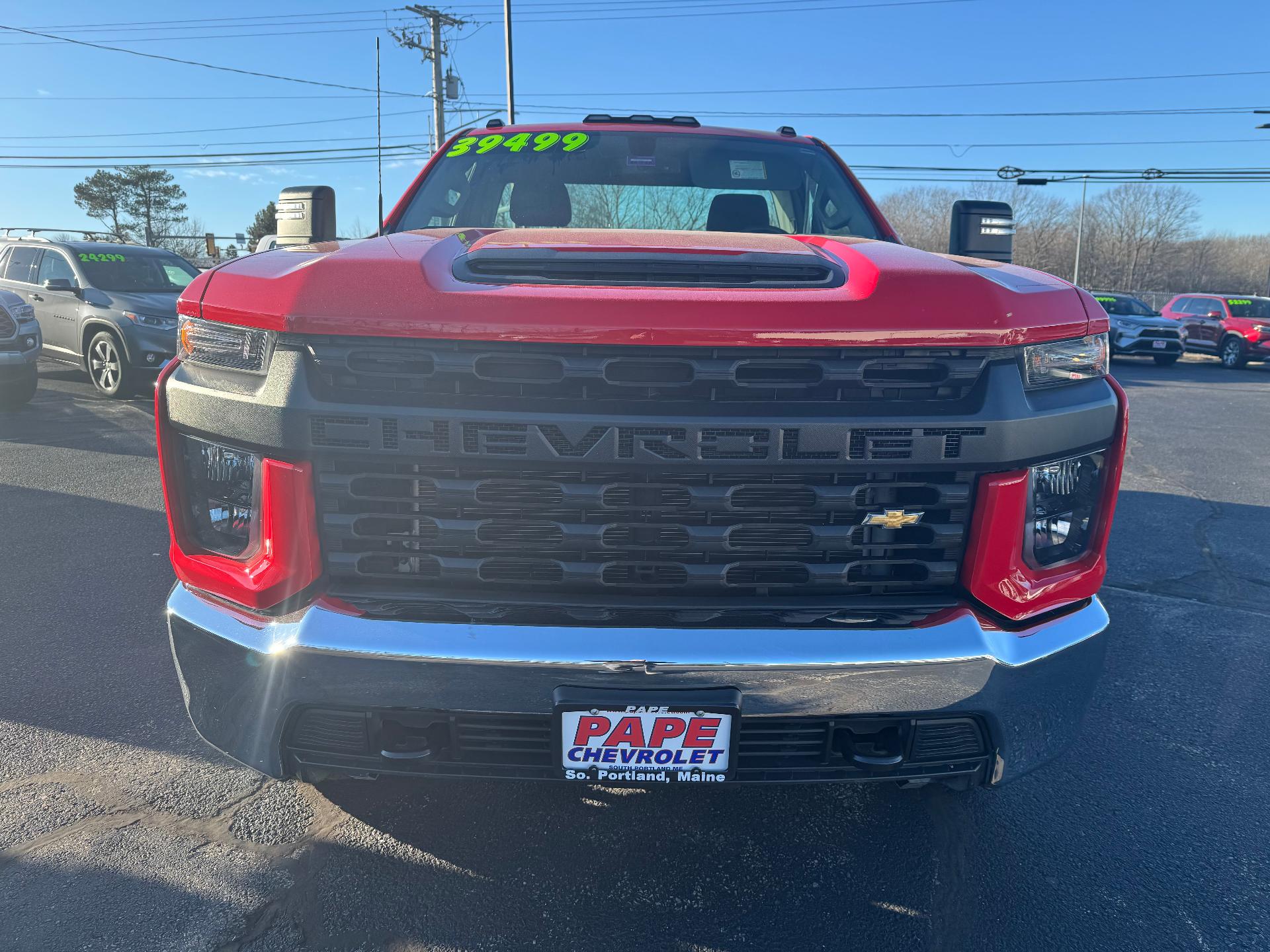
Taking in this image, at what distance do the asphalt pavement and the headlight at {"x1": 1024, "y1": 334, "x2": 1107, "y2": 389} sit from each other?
1.31m

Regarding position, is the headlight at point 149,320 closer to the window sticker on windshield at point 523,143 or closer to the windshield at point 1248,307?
the window sticker on windshield at point 523,143

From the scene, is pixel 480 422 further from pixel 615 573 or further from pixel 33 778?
pixel 33 778

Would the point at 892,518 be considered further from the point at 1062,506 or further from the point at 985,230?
the point at 985,230

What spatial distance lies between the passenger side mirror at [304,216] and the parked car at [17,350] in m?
7.62

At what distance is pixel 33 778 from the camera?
2.62 meters

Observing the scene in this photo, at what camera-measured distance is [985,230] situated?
10.00 ft

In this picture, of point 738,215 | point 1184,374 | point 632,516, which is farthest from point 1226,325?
point 632,516

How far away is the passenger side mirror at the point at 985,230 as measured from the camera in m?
3.03

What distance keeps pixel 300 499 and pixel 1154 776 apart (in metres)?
2.72

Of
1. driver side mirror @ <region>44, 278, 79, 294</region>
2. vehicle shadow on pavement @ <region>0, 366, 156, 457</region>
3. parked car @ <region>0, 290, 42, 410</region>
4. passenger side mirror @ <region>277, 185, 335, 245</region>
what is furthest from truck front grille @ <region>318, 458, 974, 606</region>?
driver side mirror @ <region>44, 278, 79, 294</region>

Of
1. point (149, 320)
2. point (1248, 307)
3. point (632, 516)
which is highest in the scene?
point (632, 516)

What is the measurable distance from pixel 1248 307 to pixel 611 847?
78.2 feet

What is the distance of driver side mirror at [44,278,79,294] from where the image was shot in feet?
32.9

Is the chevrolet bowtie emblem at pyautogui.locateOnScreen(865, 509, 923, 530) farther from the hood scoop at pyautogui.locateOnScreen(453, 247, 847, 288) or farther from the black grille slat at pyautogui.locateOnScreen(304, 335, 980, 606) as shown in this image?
the hood scoop at pyautogui.locateOnScreen(453, 247, 847, 288)
